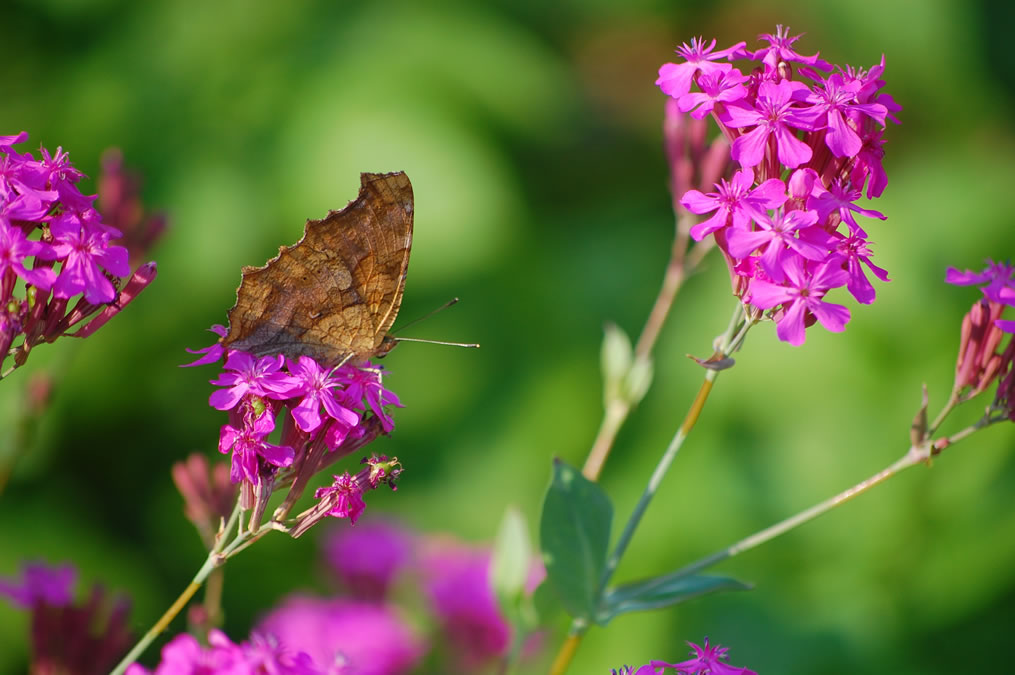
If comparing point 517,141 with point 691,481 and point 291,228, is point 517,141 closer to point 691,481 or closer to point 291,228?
point 291,228

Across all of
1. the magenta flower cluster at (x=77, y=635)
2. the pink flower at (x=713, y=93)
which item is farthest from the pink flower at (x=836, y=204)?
the magenta flower cluster at (x=77, y=635)

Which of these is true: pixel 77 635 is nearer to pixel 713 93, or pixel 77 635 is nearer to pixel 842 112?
pixel 713 93

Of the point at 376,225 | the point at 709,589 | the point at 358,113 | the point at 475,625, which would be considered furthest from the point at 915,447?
the point at 358,113

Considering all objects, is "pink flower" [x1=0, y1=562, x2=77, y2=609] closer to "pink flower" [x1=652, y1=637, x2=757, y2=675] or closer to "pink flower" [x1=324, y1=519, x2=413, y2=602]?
"pink flower" [x1=324, y1=519, x2=413, y2=602]

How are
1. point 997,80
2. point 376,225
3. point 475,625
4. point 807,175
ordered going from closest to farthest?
point 807,175
point 376,225
point 475,625
point 997,80

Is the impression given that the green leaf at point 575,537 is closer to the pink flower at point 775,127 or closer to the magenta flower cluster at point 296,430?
the magenta flower cluster at point 296,430

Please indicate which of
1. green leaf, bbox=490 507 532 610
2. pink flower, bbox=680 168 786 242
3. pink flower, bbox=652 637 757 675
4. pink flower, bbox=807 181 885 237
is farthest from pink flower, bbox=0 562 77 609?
pink flower, bbox=807 181 885 237

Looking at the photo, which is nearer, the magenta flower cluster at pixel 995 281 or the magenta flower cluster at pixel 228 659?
the magenta flower cluster at pixel 228 659
